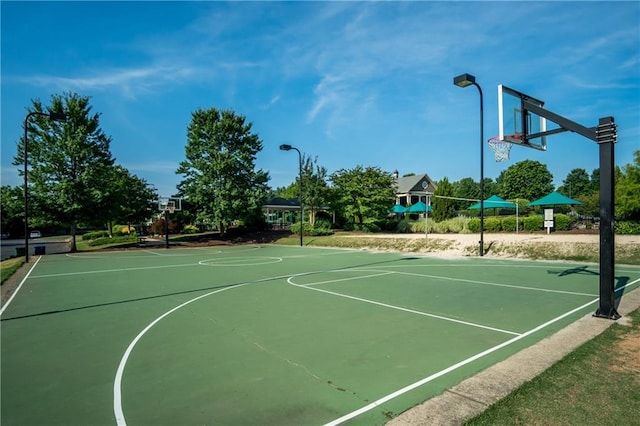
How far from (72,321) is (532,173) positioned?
75678 mm

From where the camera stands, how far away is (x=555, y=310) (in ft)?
23.5

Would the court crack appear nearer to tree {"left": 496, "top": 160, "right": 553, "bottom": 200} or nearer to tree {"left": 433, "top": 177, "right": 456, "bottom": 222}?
tree {"left": 433, "top": 177, "right": 456, "bottom": 222}

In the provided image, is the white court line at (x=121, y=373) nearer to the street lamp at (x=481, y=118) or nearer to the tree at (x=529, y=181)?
the street lamp at (x=481, y=118)

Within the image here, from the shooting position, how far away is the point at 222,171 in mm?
30078

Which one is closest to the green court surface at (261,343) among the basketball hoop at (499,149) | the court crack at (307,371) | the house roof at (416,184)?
the court crack at (307,371)

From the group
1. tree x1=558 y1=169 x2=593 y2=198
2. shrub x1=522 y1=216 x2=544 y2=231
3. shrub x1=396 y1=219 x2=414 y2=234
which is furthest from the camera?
tree x1=558 y1=169 x2=593 y2=198

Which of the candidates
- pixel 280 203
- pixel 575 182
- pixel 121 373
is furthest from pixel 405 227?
pixel 575 182

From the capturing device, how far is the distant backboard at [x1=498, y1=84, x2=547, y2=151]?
27.6 feet

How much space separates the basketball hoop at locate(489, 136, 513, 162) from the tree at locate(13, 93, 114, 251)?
24.1m

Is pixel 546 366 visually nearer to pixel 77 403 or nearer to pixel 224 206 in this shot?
pixel 77 403

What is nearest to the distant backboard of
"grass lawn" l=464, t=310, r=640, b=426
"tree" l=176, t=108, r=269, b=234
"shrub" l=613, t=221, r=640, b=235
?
"grass lawn" l=464, t=310, r=640, b=426

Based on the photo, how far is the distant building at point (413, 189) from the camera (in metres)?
51.6

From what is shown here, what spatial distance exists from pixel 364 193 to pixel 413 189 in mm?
21171

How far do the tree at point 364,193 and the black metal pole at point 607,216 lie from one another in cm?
2630
